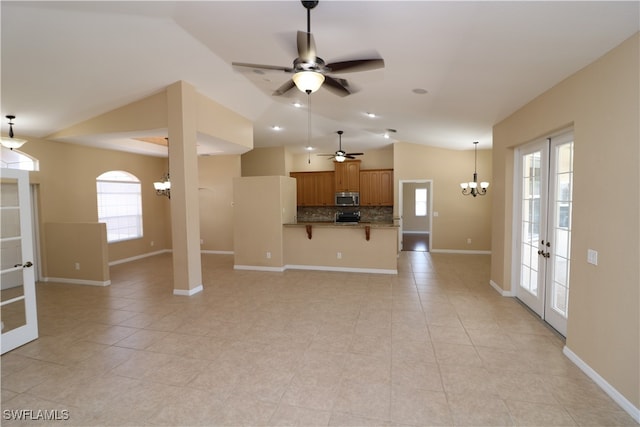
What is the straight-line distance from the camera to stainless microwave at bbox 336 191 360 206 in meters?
8.75

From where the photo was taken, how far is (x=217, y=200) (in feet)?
26.6

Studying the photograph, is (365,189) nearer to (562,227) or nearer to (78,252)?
(562,227)

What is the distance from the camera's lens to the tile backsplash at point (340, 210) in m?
8.90

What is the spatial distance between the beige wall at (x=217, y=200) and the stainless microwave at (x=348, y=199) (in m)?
3.01

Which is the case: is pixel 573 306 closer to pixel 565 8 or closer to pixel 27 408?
pixel 565 8

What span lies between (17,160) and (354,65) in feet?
20.5

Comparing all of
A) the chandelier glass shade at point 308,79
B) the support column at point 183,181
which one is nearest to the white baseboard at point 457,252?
the support column at point 183,181

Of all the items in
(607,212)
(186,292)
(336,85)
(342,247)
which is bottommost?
(186,292)

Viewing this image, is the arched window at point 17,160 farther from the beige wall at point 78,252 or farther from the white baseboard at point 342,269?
the white baseboard at point 342,269

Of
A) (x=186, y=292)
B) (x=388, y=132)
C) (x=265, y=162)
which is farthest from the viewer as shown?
(x=265, y=162)

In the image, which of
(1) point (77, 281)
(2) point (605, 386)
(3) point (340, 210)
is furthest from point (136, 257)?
(2) point (605, 386)

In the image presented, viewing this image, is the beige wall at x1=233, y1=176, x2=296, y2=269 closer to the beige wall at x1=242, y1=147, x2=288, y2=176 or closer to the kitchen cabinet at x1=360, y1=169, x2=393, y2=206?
the beige wall at x1=242, y1=147, x2=288, y2=176

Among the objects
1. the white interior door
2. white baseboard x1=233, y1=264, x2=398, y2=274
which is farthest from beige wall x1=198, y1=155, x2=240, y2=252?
the white interior door

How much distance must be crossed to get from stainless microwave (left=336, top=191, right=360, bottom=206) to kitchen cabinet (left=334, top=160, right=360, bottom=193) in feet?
0.45
